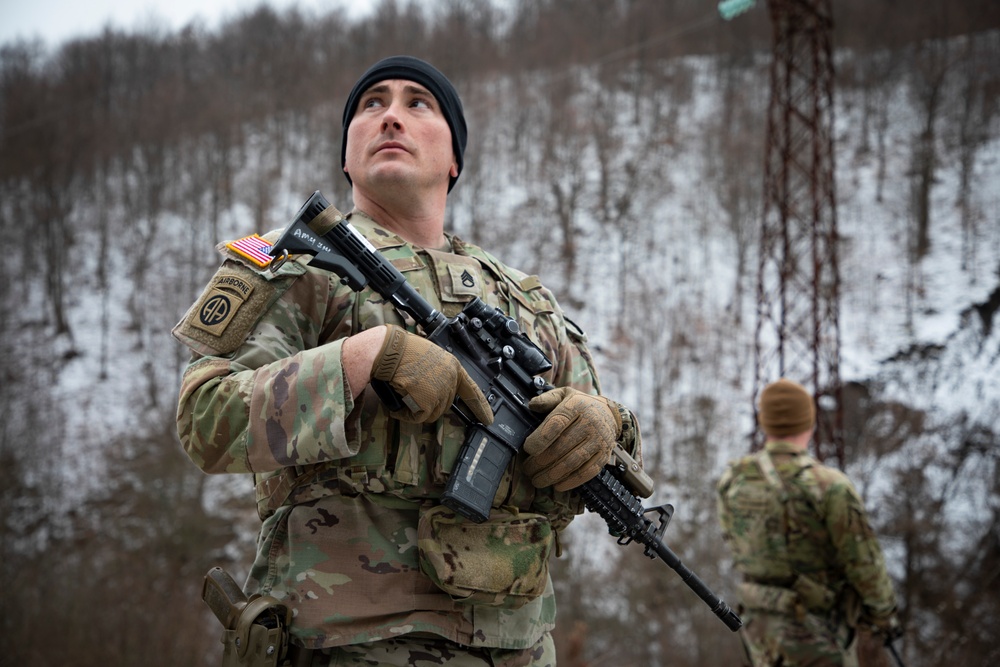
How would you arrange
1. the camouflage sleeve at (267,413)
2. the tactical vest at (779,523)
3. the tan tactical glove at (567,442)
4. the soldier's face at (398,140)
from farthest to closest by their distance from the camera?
the tactical vest at (779,523), the soldier's face at (398,140), the tan tactical glove at (567,442), the camouflage sleeve at (267,413)

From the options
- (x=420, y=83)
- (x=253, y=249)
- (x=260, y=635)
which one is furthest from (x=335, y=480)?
(x=420, y=83)

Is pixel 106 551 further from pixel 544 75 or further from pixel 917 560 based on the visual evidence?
pixel 544 75

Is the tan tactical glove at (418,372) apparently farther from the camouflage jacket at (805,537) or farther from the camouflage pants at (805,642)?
the camouflage pants at (805,642)

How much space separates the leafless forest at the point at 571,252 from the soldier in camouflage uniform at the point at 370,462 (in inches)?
372

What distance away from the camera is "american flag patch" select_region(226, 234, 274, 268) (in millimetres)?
1713

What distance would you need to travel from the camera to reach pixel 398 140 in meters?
2.03

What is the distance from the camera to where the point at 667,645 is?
13.5m

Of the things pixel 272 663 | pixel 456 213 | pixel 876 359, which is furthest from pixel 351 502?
pixel 456 213

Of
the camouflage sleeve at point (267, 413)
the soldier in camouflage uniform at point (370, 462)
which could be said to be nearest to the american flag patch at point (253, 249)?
the soldier in camouflage uniform at point (370, 462)

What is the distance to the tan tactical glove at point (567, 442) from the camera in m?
1.77

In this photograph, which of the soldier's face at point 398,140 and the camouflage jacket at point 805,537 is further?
the camouflage jacket at point 805,537

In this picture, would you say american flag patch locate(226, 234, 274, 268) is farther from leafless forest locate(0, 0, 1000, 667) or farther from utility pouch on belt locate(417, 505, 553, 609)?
leafless forest locate(0, 0, 1000, 667)

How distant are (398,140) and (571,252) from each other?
23438mm

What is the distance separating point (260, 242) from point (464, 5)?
33.2 meters
